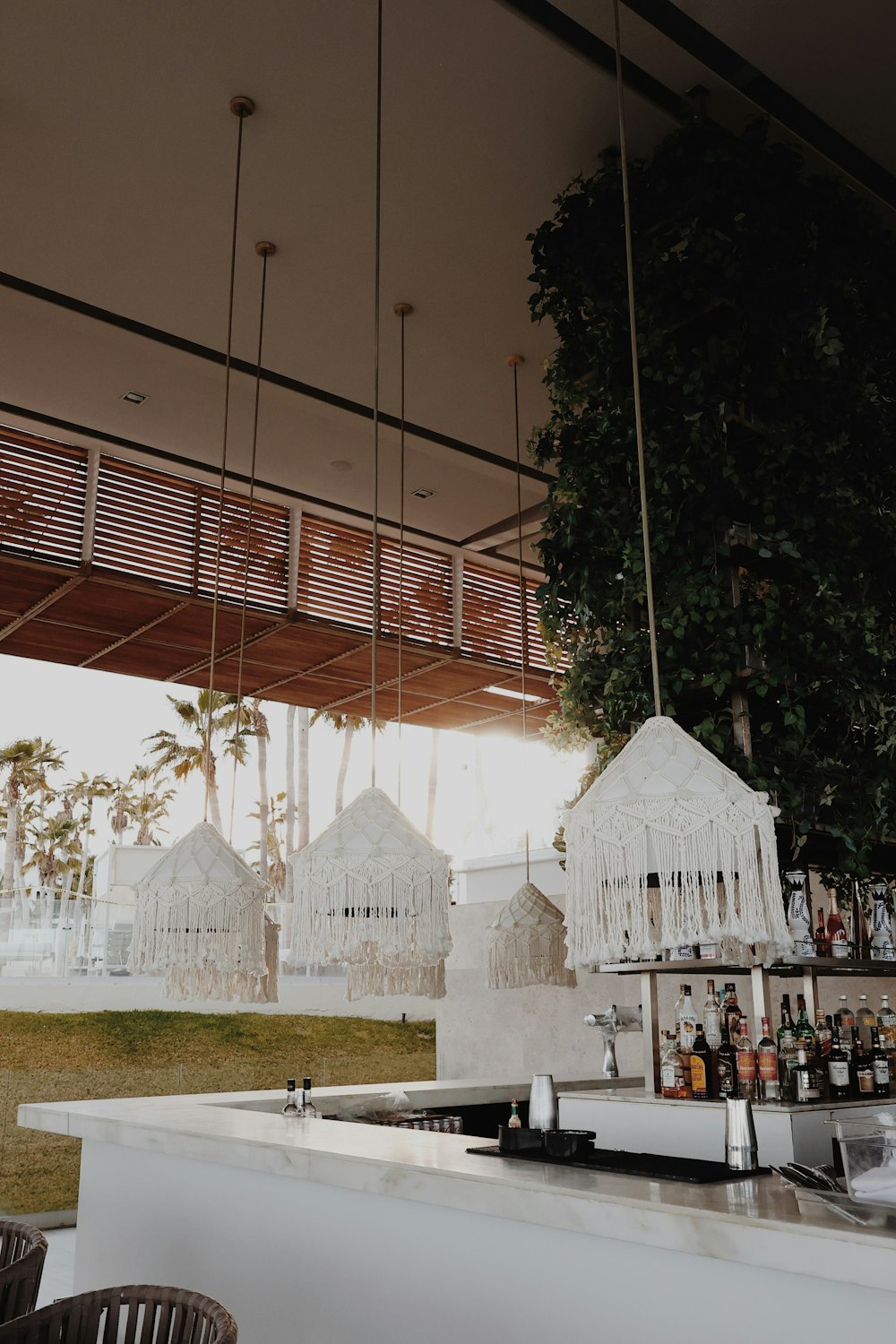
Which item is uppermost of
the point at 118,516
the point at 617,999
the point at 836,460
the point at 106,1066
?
the point at 118,516

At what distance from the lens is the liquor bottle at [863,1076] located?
3861 mm

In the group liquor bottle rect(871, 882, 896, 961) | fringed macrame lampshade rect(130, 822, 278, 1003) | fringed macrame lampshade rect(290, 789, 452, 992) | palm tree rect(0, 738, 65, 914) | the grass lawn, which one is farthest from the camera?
palm tree rect(0, 738, 65, 914)

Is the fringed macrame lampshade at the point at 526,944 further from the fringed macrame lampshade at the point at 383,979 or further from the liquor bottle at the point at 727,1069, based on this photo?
the fringed macrame lampshade at the point at 383,979

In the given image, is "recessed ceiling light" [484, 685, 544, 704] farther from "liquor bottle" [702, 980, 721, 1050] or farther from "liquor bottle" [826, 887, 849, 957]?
"liquor bottle" [702, 980, 721, 1050]

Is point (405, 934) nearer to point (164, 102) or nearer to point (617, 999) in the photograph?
point (164, 102)

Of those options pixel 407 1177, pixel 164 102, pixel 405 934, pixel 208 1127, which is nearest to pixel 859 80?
pixel 164 102

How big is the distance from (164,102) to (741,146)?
81.7 inches

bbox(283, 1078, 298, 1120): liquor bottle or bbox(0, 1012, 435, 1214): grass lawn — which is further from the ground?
bbox(283, 1078, 298, 1120): liquor bottle

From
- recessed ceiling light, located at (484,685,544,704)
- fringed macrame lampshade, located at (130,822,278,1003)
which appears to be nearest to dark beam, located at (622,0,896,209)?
fringed macrame lampshade, located at (130,822,278,1003)

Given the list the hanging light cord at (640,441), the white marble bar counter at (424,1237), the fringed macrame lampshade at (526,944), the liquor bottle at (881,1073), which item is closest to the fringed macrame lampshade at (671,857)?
the hanging light cord at (640,441)

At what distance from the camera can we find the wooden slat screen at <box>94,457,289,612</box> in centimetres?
637

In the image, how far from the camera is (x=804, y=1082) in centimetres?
359

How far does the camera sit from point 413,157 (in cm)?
406

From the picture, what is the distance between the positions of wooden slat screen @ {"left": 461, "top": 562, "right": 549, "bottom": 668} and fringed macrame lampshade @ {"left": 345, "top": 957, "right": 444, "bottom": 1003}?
14.6ft
